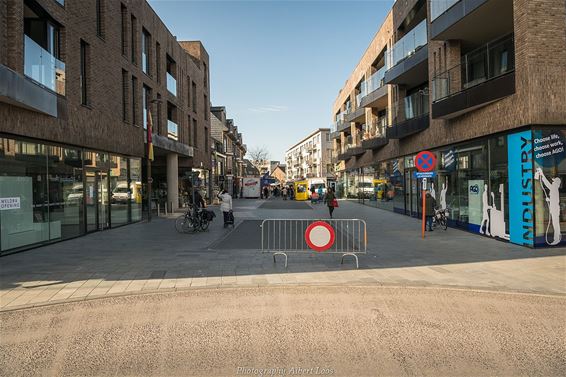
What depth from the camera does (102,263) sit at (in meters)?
9.69

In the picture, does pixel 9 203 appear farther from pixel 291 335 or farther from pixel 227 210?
pixel 291 335

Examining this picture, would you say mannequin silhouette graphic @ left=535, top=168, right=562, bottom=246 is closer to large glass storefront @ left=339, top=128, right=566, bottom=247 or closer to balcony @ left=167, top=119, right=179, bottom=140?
large glass storefront @ left=339, top=128, right=566, bottom=247

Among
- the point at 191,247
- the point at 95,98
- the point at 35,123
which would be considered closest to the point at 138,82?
the point at 95,98

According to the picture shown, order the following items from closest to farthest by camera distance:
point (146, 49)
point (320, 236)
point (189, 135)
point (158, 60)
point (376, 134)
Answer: point (320, 236) < point (146, 49) < point (158, 60) < point (376, 134) < point (189, 135)

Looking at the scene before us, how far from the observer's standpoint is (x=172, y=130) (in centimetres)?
2792

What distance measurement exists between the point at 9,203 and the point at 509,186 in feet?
42.7

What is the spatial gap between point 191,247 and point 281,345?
7761mm

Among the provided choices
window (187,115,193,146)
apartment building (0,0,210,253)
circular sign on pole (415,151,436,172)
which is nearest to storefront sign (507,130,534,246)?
circular sign on pole (415,151,436,172)

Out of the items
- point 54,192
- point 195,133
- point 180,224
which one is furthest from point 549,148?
point 195,133

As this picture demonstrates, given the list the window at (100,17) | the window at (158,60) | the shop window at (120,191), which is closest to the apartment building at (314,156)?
the window at (158,60)

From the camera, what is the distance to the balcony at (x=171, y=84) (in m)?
27.3

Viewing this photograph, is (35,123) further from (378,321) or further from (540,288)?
(540,288)

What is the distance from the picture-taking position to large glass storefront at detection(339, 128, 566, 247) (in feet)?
37.1

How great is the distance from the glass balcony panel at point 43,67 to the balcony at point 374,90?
18.2m
